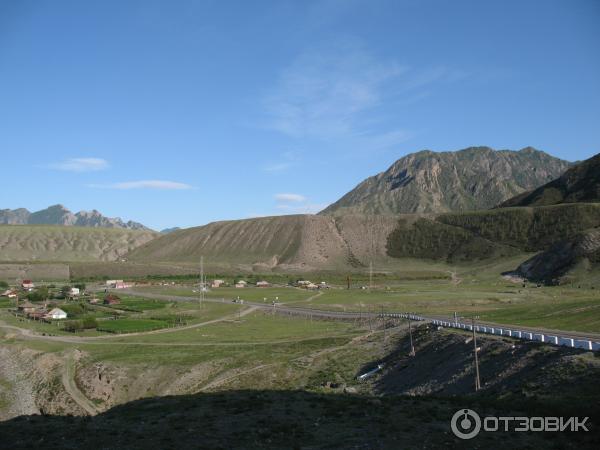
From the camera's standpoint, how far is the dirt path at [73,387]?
4447 centimetres

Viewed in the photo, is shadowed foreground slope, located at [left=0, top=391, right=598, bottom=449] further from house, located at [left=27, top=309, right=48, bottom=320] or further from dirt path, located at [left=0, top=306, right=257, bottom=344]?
house, located at [left=27, top=309, right=48, bottom=320]

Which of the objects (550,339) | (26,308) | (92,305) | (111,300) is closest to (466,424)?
(550,339)

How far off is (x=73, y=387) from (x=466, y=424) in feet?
129

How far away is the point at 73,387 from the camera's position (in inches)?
Result: 1970

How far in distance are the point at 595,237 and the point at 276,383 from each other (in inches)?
4610

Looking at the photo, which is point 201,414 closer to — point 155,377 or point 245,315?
point 155,377

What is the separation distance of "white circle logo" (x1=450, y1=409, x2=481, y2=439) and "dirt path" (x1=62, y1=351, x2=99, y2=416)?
29.8m

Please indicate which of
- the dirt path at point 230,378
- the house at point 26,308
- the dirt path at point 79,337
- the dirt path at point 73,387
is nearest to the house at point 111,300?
the house at point 26,308

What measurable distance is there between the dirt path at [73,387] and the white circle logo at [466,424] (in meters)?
29.8

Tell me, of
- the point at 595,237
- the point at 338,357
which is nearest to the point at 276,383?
the point at 338,357

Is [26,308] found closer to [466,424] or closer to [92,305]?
[92,305]

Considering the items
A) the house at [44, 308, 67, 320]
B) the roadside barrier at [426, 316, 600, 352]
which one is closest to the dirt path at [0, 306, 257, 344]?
the house at [44, 308, 67, 320]

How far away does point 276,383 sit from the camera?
4806 centimetres

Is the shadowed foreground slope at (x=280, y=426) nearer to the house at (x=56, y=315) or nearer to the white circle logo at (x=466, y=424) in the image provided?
the white circle logo at (x=466, y=424)
